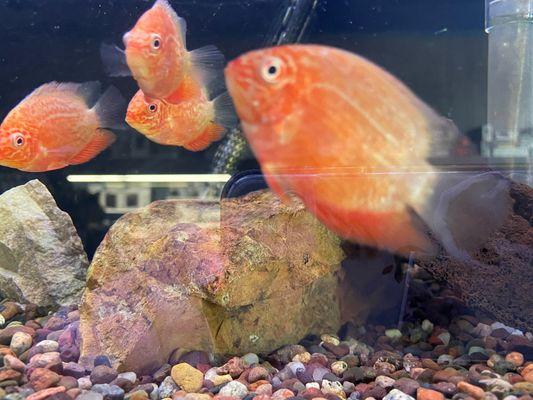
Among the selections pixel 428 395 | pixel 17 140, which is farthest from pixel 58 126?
pixel 428 395

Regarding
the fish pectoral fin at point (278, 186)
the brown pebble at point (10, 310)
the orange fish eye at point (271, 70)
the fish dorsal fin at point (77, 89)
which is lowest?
the brown pebble at point (10, 310)

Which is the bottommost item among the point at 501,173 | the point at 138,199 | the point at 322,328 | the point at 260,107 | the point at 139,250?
the point at 322,328

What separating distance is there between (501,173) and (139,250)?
153 centimetres

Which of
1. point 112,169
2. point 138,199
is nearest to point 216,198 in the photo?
point 138,199

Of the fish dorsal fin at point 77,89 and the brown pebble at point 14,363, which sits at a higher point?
the fish dorsal fin at point 77,89

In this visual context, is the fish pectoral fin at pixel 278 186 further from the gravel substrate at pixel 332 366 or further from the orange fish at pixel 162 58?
the gravel substrate at pixel 332 366

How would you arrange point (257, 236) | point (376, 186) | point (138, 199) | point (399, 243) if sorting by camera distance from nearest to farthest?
point (376, 186), point (399, 243), point (257, 236), point (138, 199)

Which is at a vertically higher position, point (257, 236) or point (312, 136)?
point (312, 136)

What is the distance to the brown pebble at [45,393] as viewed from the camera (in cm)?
Result: 168

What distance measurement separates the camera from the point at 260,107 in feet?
5.00

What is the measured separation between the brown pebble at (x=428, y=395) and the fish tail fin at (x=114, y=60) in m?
1.74

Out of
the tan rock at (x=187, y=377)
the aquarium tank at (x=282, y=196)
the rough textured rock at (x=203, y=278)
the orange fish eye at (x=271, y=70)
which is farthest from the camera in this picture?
the rough textured rock at (x=203, y=278)

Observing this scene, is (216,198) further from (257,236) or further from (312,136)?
(312,136)

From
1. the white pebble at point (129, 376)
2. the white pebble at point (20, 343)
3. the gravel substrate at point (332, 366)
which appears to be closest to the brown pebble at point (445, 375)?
the gravel substrate at point (332, 366)
